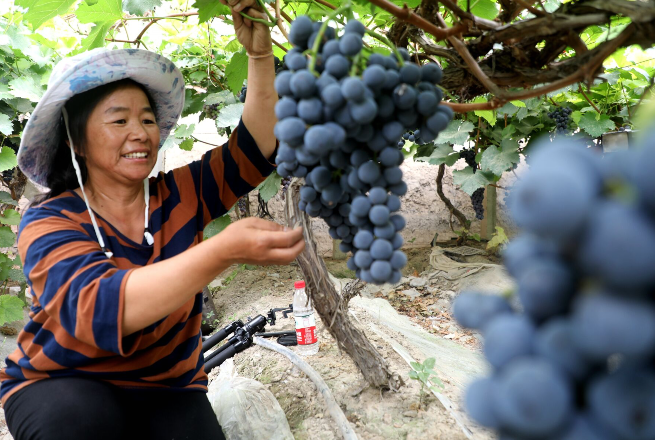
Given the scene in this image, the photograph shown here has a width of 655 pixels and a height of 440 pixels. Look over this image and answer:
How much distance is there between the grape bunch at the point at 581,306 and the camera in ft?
0.96

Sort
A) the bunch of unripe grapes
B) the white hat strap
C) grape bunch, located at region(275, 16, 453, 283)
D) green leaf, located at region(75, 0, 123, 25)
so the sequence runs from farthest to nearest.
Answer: the bunch of unripe grapes
green leaf, located at region(75, 0, 123, 25)
the white hat strap
grape bunch, located at region(275, 16, 453, 283)

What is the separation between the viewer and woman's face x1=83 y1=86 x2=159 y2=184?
1.38 meters

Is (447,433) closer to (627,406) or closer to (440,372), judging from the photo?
(440,372)

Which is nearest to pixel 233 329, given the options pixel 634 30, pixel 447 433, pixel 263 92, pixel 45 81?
pixel 447 433

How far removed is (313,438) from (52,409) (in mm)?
979

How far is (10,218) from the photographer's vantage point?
10.2 feet

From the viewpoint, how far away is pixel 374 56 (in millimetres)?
642

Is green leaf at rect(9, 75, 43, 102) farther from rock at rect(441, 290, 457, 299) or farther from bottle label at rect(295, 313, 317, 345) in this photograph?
rock at rect(441, 290, 457, 299)

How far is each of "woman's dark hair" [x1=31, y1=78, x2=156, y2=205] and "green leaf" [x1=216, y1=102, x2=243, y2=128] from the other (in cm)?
85

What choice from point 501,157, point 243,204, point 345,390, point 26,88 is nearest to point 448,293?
point 501,157

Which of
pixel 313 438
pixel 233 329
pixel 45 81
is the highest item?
pixel 45 81

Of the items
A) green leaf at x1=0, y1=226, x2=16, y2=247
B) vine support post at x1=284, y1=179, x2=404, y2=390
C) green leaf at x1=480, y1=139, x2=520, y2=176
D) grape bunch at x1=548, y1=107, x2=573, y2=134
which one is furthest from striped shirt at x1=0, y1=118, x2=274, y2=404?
grape bunch at x1=548, y1=107, x2=573, y2=134

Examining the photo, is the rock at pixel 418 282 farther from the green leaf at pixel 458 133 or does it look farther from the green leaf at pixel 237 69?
the green leaf at pixel 237 69

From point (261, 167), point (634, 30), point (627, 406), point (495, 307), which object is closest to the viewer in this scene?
point (627, 406)
